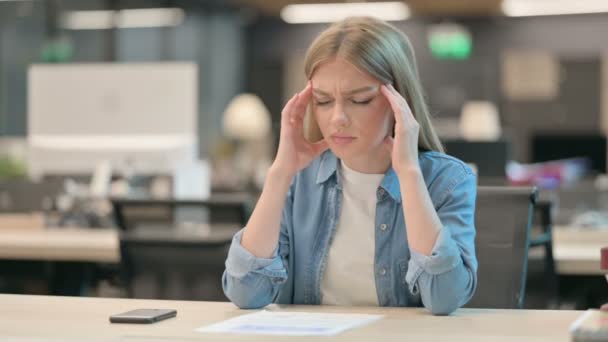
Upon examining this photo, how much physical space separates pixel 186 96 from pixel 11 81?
5.42 meters

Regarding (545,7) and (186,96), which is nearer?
(186,96)

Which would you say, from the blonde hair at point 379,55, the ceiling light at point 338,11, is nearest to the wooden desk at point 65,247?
the blonde hair at point 379,55

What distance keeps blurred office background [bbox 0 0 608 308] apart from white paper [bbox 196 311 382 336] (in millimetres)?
1353

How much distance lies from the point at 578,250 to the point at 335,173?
1.47 meters

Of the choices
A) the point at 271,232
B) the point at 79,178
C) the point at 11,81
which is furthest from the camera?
the point at 11,81

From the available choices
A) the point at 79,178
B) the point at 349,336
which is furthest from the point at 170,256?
the point at 79,178

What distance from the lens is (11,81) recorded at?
9695 mm

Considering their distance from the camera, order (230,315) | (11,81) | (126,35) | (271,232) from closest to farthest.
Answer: (230,315)
(271,232)
(11,81)
(126,35)

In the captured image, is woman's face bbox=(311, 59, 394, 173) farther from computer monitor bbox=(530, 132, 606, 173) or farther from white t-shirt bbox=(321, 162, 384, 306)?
computer monitor bbox=(530, 132, 606, 173)

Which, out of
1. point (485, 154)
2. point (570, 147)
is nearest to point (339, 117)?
point (485, 154)

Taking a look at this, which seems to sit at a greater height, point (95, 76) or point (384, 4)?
point (384, 4)

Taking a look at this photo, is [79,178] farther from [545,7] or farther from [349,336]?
[545,7]

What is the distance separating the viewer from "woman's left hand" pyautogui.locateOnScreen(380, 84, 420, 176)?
199 cm

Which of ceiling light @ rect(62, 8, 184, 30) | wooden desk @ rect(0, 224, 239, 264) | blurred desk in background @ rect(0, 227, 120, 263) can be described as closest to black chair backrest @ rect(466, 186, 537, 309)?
wooden desk @ rect(0, 224, 239, 264)
